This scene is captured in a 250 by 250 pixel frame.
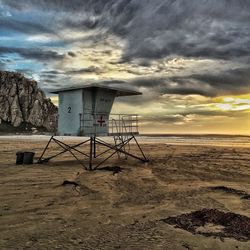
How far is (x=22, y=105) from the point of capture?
133m

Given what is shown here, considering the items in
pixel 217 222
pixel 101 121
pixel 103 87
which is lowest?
pixel 217 222

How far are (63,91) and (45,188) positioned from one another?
10.6 meters

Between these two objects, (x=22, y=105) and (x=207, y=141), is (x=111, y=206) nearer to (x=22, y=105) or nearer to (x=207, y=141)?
(x=207, y=141)

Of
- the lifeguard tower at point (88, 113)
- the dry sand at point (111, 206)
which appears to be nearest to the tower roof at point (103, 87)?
the lifeguard tower at point (88, 113)

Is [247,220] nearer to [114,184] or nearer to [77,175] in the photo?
[114,184]

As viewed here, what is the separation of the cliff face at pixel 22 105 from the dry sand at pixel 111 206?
112 metres

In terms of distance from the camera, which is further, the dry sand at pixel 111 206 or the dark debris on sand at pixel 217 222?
the dark debris on sand at pixel 217 222

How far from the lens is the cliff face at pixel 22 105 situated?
12706 centimetres

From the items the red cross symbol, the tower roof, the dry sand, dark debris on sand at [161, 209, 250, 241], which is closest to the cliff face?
the tower roof

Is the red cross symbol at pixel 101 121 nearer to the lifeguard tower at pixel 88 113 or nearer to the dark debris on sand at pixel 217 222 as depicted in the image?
the lifeguard tower at pixel 88 113

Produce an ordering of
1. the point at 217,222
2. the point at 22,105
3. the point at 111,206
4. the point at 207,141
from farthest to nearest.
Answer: the point at 22,105, the point at 207,141, the point at 111,206, the point at 217,222

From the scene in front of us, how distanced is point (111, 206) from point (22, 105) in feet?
421

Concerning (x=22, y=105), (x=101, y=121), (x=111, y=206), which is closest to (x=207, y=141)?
(x=101, y=121)

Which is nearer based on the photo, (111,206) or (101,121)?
(111,206)
